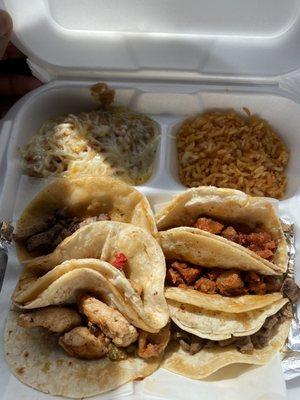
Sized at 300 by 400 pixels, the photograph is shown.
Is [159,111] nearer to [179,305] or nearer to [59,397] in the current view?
[179,305]

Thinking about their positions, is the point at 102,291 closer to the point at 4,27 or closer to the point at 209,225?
the point at 209,225

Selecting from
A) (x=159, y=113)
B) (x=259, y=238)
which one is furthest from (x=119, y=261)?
(x=159, y=113)

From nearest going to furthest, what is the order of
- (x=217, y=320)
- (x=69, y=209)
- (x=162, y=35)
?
(x=217, y=320) → (x=69, y=209) → (x=162, y=35)

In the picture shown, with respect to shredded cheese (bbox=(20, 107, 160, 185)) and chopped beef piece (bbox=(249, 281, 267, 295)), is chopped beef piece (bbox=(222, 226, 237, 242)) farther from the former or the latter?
shredded cheese (bbox=(20, 107, 160, 185))

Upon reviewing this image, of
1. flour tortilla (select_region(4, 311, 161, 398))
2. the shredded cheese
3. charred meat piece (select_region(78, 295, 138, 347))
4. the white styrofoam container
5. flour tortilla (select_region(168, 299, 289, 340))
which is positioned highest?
the white styrofoam container

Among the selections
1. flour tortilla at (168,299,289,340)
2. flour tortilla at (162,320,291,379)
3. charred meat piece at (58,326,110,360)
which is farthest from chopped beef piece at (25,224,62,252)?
flour tortilla at (162,320,291,379)

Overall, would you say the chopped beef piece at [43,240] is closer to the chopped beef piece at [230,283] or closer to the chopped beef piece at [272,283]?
the chopped beef piece at [230,283]

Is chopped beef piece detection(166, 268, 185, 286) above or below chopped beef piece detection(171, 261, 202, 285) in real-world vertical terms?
below
